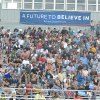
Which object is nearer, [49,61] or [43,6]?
[49,61]

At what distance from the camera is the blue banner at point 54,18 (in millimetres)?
40094

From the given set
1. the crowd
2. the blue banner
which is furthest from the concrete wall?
the crowd

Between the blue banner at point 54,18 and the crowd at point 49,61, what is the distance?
2.32ft

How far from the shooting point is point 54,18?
4031cm

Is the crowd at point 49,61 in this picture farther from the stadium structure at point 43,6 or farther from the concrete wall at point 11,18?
the stadium structure at point 43,6

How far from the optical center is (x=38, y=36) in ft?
123

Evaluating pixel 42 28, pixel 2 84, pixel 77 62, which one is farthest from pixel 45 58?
pixel 42 28

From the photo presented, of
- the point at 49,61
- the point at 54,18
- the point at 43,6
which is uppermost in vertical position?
the point at 43,6

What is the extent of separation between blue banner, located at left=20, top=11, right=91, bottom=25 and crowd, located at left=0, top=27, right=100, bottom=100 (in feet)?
2.32

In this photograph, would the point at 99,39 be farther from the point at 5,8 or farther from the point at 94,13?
the point at 5,8

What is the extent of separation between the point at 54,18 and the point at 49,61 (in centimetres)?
732

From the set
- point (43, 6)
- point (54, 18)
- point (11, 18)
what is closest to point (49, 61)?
point (54, 18)

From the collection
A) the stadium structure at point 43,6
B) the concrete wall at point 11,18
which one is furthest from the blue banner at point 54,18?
the stadium structure at point 43,6

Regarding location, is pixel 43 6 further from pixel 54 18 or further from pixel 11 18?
pixel 54 18
